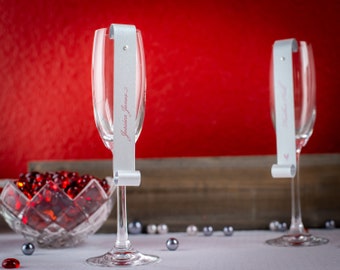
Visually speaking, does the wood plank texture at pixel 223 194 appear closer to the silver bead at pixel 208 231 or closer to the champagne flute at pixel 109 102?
the silver bead at pixel 208 231

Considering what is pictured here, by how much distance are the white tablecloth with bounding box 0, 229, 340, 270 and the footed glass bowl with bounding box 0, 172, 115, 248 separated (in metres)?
0.02

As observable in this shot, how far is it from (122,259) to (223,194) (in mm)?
399

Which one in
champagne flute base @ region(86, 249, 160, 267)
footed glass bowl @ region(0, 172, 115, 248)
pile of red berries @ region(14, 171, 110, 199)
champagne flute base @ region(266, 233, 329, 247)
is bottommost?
champagne flute base @ region(266, 233, 329, 247)

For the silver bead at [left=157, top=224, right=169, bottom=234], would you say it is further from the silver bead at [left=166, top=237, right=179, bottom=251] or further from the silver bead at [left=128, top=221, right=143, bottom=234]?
the silver bead at [left=166, top=237, right=179, bottom=251]

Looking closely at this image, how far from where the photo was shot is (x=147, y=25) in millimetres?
1269

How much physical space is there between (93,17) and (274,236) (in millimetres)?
564

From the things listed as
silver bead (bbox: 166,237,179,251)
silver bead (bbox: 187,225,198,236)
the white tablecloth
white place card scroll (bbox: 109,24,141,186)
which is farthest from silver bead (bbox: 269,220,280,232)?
white place card scroll (bbox: 109,24,141,186)

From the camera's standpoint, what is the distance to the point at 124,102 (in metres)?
0.77

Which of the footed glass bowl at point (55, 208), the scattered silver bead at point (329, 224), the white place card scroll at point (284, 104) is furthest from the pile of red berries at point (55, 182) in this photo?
the scattered silver bead at point (329, 224)

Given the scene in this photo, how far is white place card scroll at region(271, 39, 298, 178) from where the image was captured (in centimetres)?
93

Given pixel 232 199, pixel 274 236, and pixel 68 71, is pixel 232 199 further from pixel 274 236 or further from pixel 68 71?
pixel 68 71

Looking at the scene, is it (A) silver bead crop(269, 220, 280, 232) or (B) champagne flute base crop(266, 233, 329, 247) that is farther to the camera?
(A) silver bead crop(269, 220, 280, 232)

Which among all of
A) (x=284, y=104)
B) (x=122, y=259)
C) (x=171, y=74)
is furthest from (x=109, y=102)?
(x=171, y=74)

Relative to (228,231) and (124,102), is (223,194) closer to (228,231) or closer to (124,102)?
(228,231)
